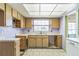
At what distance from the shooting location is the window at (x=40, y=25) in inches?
309

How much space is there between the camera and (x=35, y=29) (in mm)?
7820

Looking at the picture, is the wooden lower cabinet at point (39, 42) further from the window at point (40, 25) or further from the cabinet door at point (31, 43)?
the window at point (40, 25)

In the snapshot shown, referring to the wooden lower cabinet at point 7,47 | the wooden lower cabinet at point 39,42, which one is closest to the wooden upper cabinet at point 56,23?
the wooden lower cabinet at point 39,42

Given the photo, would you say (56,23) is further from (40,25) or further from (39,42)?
(39,42)

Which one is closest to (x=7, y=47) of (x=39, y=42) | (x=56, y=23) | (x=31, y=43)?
(x=31, y=43)

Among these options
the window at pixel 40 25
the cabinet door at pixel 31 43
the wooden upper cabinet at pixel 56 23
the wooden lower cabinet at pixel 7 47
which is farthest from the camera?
the window at pixel 40 25

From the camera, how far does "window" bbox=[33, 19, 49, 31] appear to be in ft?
25.7

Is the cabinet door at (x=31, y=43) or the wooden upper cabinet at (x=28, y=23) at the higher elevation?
the wooden upper cabinet at (x=28, y=23)

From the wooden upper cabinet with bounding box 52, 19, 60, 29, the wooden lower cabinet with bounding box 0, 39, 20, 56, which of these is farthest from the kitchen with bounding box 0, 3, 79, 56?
the wooden lower cabinet with bounding box 0, 39, 20, 56

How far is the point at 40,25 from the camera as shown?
791 cm

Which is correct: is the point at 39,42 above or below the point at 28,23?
below

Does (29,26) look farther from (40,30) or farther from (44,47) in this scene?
(44,47)

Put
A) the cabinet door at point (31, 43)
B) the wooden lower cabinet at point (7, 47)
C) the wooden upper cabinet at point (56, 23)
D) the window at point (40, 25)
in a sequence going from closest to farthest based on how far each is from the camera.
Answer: the wooden lower cabinet at point (7, 47) → the cabinet door at point (31, 43) → the wooden upper cabinet at point (56, 23) → the window at point (40, 25)

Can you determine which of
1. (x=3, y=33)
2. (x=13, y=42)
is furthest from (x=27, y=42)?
(x=13, y=42)
